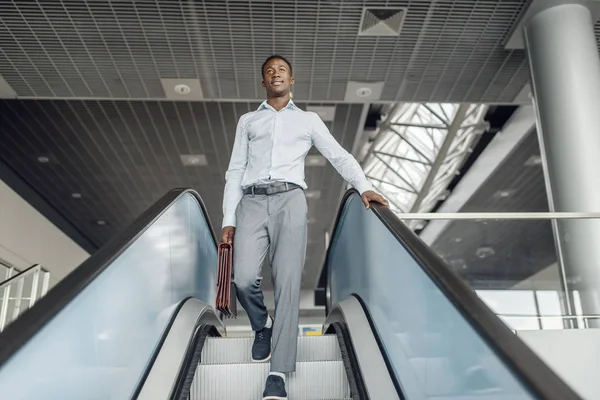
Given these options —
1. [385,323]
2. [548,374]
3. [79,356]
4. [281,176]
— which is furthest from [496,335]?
[281,176]

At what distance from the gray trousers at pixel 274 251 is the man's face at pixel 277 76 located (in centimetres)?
59

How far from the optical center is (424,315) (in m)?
2.38

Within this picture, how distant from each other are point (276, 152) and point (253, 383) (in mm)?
1225

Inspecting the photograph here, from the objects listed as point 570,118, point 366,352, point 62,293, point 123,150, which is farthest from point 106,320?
point 123,150

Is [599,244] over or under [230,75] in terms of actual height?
under

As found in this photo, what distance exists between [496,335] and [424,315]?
0.81 m

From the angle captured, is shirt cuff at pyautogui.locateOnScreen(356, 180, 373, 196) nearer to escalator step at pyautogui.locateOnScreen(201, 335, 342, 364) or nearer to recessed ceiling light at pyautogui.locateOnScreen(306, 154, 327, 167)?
escalator step at pyautogui.locateOnScreen(201, 335, 342, 364)

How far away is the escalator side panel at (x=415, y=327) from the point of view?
1.71m

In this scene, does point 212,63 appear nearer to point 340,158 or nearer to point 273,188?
point 340,158

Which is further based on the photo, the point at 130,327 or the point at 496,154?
the point at 496,154

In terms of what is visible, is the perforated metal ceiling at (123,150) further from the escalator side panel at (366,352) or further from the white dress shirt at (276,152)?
the escalator side panel at (366,352)

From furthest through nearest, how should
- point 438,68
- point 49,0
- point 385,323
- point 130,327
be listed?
point 438,68 < point 49,0 < point 385,323 < point 130,327

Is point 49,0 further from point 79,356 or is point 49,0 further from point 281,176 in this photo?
point 79,356

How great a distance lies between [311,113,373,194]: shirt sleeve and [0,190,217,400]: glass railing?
879mm
